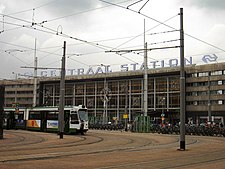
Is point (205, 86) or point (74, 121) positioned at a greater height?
point (205, 86)

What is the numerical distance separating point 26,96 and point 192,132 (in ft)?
264

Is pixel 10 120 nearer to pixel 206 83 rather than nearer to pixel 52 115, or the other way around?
pixel 52 115

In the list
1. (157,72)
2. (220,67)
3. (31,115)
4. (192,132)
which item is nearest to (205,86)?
(220,67)

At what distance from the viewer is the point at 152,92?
9356 cm

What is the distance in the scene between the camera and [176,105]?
3501 inches

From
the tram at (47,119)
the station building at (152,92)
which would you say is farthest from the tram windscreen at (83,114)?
the station building at (152,92)

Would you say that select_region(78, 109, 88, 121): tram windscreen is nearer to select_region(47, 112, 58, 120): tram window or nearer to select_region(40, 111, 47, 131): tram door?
select_region(47, 112, 58, 120): tram window

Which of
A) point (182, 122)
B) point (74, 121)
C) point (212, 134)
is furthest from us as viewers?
Answer: point (212, 134)

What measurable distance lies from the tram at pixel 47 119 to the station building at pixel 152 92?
27207 millimetres

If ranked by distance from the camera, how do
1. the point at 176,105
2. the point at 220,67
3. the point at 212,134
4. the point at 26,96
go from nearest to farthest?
the point at 212,134 < the point at 220,67 < the point at 176,105 < the point at 26,96

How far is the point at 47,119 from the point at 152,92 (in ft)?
180

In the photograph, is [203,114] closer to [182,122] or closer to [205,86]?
[205,86]

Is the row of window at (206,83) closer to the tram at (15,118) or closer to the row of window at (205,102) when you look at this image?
the row of window at (205,102)

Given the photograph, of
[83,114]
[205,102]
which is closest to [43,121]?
[83,114]
